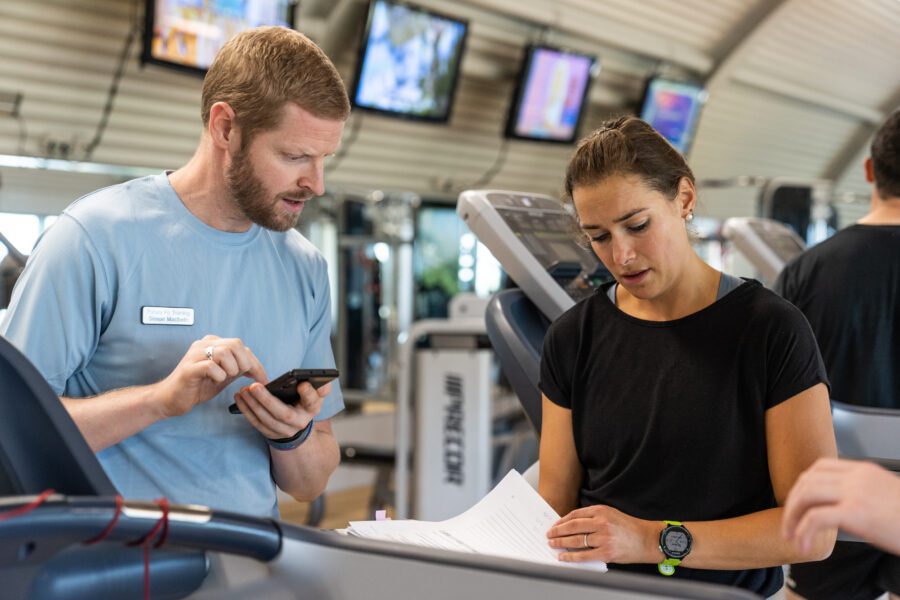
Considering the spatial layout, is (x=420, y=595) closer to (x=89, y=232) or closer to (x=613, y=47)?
(x=89, y=232)

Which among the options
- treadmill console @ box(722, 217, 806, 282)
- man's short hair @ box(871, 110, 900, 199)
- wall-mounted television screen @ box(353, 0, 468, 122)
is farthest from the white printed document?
wall-mounted television screen @ box(353, 0, 468, 122)

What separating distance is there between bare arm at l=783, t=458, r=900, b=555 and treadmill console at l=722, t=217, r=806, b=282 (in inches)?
Answer: 136

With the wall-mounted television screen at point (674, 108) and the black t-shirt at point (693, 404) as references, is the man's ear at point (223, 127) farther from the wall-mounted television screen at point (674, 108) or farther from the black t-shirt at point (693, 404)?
the wall-mounted television screen at point (674, 108)

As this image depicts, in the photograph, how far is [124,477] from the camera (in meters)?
1.61

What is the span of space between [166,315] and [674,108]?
7.91 meters

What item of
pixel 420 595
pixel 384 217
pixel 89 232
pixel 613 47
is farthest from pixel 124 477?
pixel 613 47

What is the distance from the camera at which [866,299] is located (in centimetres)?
256

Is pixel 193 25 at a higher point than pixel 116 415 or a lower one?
higher

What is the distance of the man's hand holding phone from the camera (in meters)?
1.50

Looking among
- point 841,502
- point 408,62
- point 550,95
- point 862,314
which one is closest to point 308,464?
point 841,502

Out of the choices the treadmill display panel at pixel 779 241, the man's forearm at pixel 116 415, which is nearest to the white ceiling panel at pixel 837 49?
the treadmill display panel at pixel 779 241

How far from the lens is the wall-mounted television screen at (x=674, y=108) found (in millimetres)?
8719

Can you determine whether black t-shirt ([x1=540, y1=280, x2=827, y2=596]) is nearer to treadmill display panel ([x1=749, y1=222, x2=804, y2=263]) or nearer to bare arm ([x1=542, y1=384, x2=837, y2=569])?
bare arm ([x1=542, y1=384, x2=837, y2=569])

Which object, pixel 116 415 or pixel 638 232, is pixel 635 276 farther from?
pixel 116 415
